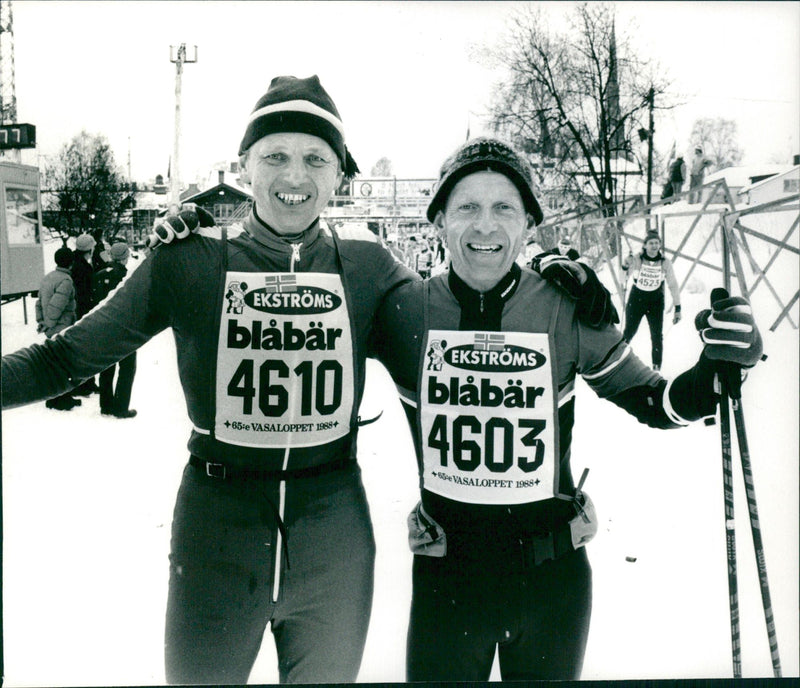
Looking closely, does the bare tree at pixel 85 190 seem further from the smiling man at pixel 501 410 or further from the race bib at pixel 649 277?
the race bib at pixel 649 277

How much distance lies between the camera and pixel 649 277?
227cm

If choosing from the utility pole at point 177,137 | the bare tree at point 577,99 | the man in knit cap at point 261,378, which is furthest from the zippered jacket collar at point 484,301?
the utility pole at point 177,137

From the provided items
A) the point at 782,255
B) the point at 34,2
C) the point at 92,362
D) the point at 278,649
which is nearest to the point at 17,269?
the point at 92,362

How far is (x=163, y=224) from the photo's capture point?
1.73 metres

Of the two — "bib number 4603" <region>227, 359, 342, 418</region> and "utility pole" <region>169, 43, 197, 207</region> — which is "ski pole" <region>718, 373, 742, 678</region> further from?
"utility pole" <region>169, 43, 197, 207</region>

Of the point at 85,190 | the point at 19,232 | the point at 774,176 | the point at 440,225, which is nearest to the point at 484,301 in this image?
the point at 440,225

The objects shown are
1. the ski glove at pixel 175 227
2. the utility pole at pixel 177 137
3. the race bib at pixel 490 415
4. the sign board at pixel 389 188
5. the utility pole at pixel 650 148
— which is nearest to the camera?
the ski glove at pixel 175 227

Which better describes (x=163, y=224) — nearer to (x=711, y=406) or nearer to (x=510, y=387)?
(x=510, y=387)

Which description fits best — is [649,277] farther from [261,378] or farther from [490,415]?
[261,378]

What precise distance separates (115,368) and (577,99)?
172 centimetres

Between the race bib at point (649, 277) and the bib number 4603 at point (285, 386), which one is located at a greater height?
the race bib at point (649, 277)

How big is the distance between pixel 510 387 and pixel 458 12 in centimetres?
123

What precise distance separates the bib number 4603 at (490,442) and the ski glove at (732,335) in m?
0.49

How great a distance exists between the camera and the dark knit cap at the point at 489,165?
176 centimetres
